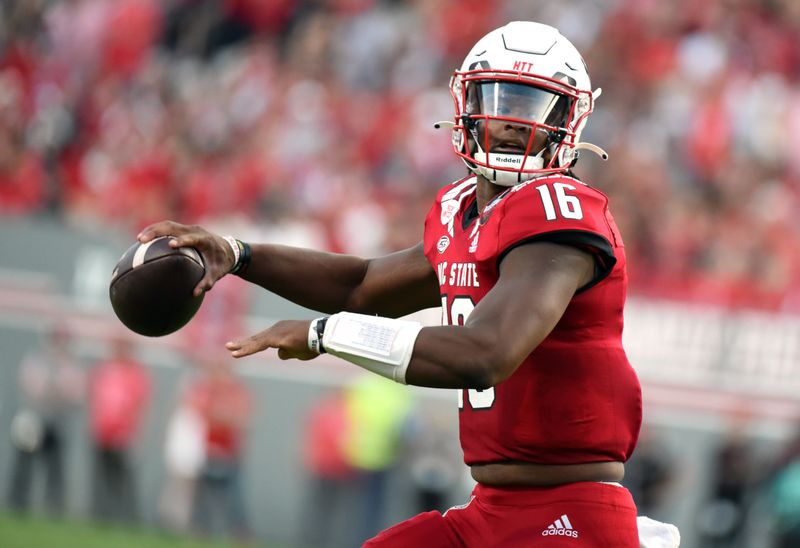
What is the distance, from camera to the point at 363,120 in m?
10.4

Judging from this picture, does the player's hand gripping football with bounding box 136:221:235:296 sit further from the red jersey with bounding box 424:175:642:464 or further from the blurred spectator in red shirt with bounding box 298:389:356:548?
the blurred spectator in red shirt with bounding box 298:389:356:548

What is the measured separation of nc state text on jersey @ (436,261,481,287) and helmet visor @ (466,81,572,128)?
422 mm

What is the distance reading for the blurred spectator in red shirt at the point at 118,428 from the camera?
31.2 ft

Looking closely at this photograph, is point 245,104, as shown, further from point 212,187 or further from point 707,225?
point 707,225

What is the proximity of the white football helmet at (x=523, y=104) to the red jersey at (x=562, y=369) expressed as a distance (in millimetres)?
127

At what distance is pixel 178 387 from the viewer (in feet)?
31.0

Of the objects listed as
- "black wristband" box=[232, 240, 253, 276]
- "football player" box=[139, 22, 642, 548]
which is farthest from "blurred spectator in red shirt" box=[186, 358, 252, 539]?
"football player" box=[139, 22, 642, 548]

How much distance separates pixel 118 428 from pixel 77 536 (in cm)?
88

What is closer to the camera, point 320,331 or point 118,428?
point 320,331

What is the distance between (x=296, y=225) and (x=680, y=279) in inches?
110

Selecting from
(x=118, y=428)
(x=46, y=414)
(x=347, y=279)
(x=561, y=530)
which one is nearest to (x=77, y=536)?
(x=118, y=428)

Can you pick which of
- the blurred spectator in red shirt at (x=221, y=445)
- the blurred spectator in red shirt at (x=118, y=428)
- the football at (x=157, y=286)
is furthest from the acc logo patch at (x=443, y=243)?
the blurred spectator in red shirt at (x=118, y=428)

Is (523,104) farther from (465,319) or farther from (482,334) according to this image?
(482,334)

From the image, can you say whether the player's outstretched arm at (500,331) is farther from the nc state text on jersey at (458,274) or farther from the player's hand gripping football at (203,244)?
the player's hand gripping football at (203,244)
